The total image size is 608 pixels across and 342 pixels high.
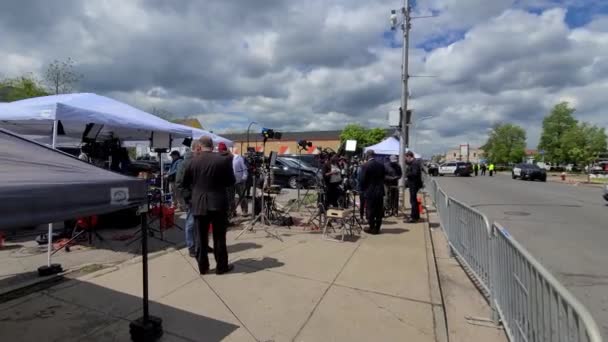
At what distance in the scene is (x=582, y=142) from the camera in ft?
180

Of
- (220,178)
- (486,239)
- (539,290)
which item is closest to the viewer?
(539,290)

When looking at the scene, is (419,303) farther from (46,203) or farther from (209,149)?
(46,203)

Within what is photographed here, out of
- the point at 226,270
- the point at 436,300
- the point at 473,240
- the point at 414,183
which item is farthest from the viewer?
the point at 414,183

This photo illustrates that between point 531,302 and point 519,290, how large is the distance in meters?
0.33

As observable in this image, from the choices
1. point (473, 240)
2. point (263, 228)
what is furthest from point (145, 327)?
point (263, 228)

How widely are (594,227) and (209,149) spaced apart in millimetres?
9068

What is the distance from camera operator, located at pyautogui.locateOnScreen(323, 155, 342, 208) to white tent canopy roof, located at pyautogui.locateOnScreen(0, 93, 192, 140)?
4.00 m

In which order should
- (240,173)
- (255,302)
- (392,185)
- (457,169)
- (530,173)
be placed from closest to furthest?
(255,302) < (240,173) < (392,185) < (530,173) < (457,169)

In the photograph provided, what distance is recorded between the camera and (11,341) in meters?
3.03

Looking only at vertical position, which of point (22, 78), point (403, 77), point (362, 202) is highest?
point (22, 78)

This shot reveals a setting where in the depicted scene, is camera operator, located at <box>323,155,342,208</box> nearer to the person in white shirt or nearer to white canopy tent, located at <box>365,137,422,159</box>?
the person in white shirt

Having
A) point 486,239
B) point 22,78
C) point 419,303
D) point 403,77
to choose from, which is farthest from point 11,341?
point 22,78

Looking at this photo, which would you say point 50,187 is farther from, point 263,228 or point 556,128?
point 556,128

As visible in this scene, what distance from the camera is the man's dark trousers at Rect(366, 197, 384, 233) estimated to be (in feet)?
24.7
